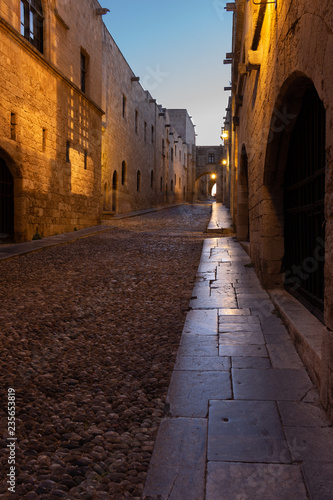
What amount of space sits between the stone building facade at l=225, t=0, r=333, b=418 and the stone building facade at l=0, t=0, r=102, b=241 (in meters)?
5.57

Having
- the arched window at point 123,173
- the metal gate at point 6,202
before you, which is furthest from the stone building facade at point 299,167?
the arched window at point 123,173

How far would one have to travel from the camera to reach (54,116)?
1004cm

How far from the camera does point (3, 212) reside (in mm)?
8602

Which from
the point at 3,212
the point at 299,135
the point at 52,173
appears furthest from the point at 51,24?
the point at 299,135

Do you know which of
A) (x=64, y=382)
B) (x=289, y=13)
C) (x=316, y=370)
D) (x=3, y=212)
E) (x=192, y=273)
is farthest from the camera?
(x=3, y=212)

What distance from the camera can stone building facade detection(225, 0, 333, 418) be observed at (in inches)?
74.5

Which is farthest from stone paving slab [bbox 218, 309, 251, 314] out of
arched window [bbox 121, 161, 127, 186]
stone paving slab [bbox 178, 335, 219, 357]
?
arched window [bbox 121, 161, 127, 186]

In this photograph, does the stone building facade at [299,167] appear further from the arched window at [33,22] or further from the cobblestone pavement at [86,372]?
the arched window at [33,22]

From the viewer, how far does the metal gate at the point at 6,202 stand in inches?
332

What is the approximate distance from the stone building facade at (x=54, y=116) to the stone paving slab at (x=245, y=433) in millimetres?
7643

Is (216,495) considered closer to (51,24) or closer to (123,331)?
(123,331)

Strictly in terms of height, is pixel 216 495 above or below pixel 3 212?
A: below

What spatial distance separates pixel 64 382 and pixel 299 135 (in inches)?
119

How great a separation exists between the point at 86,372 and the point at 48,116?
29.0 ft
